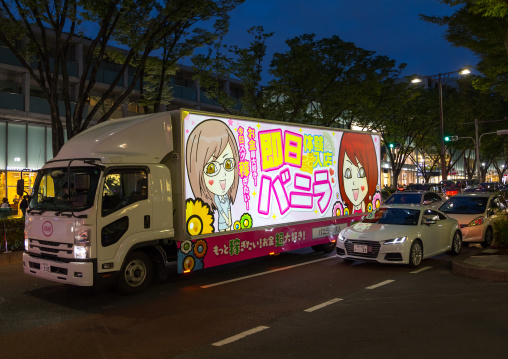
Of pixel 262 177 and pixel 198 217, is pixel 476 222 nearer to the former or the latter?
pixel 262 177

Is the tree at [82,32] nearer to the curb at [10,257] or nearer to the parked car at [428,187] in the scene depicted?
the curb at [10,257]

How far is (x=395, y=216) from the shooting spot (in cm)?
1116

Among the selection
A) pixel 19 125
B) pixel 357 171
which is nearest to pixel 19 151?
pixel 19 125

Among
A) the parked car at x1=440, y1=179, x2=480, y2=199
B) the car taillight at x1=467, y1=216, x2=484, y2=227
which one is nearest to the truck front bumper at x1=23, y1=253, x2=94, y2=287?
the car taillight at x1=467, y1=216, x2=484, y2=227

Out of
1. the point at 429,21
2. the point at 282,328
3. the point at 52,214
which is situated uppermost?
the point at 429,21

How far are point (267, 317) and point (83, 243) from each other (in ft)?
10.3

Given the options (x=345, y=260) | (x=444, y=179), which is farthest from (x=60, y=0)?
(x=444, y=179)

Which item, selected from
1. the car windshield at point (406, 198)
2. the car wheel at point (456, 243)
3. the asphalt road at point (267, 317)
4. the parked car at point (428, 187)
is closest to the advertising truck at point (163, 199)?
the asphalt road at point (267, 317)

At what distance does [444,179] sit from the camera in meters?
33.0

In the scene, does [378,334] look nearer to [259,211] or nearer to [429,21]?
[259,211]

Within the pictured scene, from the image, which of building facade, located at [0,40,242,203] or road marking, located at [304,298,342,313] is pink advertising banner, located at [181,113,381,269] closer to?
road marking, located at [304,298,342,313]

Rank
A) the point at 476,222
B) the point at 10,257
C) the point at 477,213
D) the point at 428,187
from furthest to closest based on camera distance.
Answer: the point at 428,187 < the point at 477,213 < the point at 476,222 < the point at 10,257

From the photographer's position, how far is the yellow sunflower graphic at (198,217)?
27.5 ft

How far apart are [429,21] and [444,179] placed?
20656 mm
